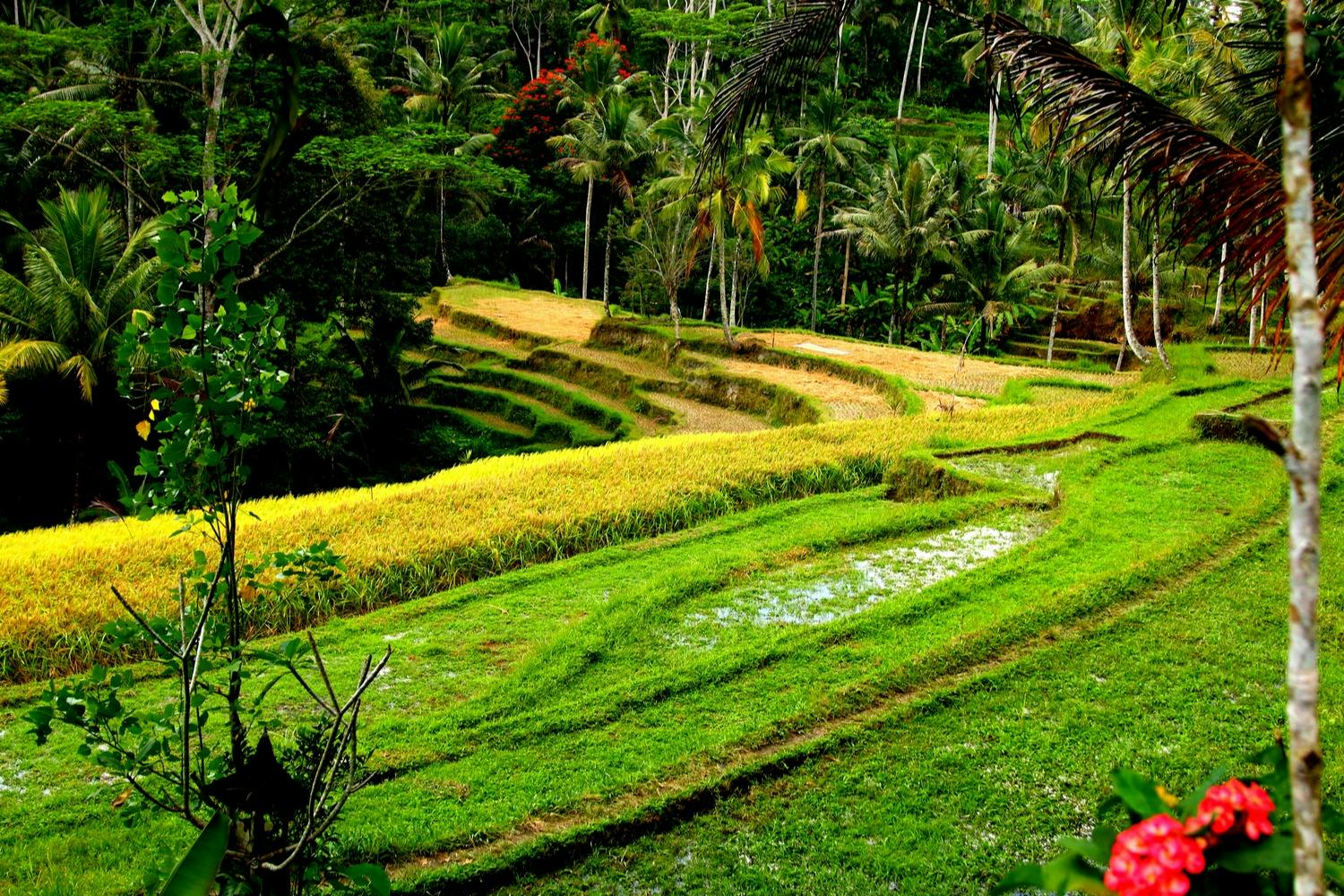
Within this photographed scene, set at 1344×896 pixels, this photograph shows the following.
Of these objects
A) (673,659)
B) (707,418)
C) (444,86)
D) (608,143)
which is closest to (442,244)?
(444,86)

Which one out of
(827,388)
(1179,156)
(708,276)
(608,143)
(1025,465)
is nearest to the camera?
(1179,156)

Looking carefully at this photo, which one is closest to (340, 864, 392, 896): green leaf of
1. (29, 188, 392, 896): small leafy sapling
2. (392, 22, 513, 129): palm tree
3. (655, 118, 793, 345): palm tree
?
(29, 188, 392, 896): small leafy sapling

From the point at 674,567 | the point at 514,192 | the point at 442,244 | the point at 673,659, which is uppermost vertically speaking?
the point at 514,192

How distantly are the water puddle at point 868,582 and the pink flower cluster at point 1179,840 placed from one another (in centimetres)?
383

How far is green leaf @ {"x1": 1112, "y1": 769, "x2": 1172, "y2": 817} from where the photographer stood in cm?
133

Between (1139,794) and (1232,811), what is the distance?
11 cm

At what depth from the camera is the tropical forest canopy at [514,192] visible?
6070 millimetres

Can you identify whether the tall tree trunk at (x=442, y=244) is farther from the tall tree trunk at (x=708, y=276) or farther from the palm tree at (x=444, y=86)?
the tall tree trunk at (x=708, y=276)

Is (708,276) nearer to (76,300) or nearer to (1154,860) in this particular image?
(76,300)

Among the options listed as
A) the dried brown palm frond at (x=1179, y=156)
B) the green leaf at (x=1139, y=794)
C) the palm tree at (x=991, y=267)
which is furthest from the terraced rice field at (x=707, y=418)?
the green leaf at (x=1139, y=794)

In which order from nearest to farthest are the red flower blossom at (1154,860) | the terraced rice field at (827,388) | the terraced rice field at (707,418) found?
the red flower blossom at (1154,860) < the terraced rice field at (827,388) < the terraced rice field at (707,418)

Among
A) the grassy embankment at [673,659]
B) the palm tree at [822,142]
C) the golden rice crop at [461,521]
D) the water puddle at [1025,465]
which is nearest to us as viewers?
the grassy embankment at [673,659]

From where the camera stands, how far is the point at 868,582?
5.90m

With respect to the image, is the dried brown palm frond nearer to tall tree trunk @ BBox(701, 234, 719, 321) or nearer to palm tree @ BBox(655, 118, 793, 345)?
palm tree @ BBox(655, 118, 793, 345)
